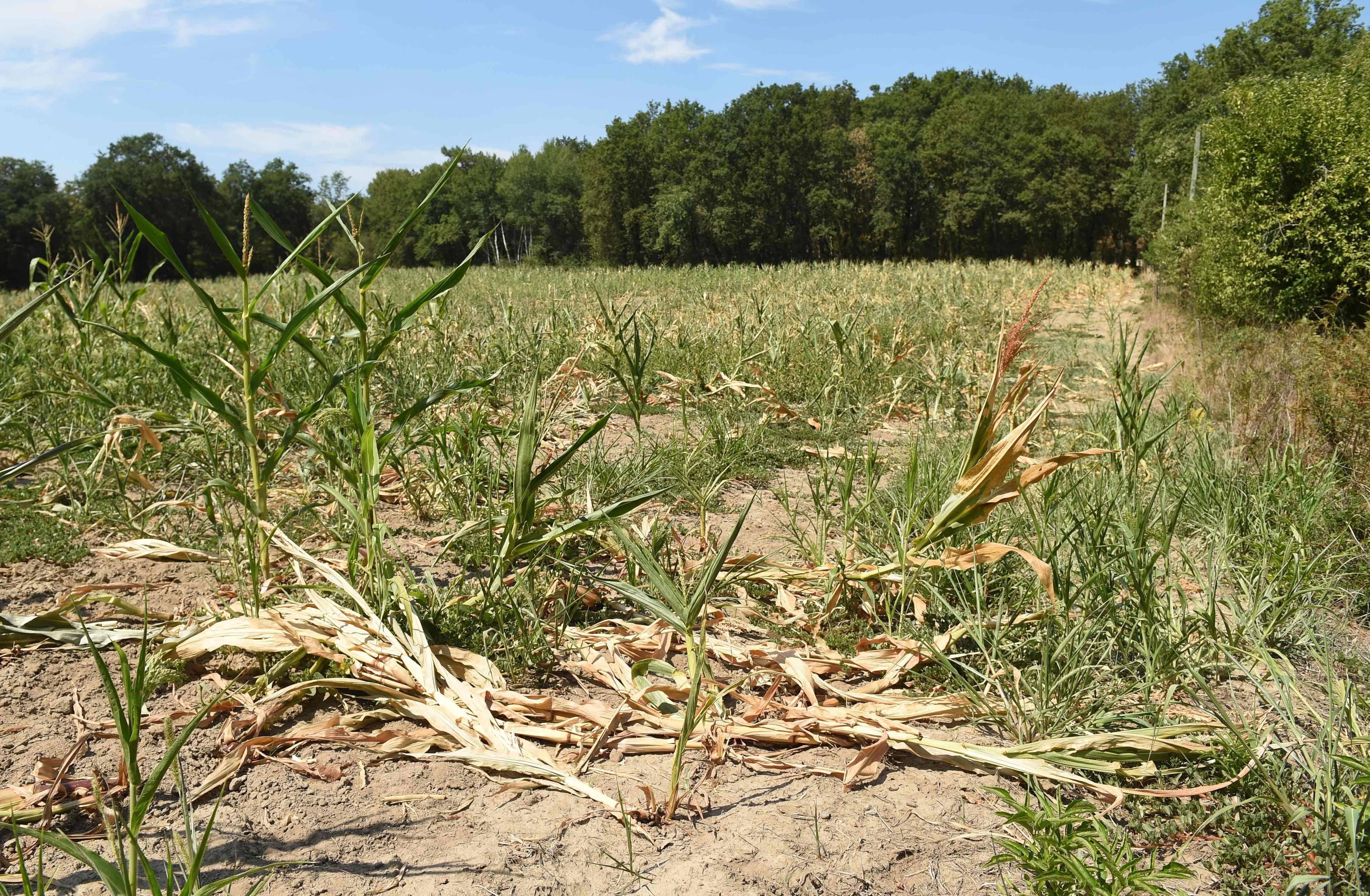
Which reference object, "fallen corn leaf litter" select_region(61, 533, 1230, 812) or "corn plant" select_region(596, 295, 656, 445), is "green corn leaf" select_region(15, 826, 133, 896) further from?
"corn plant" select_region(596, 295, 656, 445)

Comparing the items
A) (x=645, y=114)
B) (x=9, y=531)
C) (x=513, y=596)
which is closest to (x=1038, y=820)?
(x=513, y=596)

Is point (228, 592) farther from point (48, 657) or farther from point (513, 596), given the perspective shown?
point (513, 596)

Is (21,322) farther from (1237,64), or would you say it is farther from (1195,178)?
(1237,64)

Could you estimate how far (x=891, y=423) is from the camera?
18.6 feet

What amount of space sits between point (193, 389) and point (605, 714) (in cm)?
148

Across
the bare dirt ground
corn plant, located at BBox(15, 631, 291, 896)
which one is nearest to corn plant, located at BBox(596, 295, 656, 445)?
the bare dirt ground

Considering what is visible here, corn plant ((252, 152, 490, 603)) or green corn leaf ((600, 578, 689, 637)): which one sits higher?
corn plant ((252, 152, 490, 603))

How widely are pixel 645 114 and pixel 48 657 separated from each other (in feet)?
181

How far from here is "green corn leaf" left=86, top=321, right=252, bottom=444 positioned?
85.0 inches

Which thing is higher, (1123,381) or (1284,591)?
(1123,381)

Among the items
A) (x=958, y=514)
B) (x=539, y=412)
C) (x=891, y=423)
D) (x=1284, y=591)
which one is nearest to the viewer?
(x=958, y=514)

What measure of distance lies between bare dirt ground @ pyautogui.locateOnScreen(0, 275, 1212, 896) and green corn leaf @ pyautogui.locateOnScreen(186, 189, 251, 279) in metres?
1.16

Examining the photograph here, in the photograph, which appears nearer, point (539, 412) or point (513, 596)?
point (513, 596)

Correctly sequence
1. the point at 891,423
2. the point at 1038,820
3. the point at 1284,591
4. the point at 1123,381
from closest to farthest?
the point at 1038,820
the point at 1284,591
the point at 1123,381
the point at 891,423
